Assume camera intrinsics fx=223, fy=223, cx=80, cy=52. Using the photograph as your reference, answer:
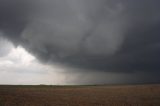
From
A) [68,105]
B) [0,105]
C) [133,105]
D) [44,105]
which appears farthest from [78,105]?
[0,105]

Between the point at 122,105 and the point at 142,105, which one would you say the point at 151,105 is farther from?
the point at 122,105

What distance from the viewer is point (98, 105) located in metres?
40.3

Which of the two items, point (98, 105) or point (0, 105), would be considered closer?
point (0, 105)

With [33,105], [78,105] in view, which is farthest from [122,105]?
[33,105]

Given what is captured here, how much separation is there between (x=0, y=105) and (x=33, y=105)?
5.41 m

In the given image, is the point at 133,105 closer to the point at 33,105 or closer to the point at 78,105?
the point at 78,105

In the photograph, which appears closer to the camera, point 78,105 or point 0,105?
point 0,105

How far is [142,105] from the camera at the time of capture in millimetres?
40875

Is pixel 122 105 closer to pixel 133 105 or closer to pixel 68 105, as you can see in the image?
pixel 133 105

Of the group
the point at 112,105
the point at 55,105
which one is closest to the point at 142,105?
the point at 112,105

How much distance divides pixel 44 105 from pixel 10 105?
5.80 m

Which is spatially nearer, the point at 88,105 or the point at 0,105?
the point at 0,105

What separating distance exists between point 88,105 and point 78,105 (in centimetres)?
182

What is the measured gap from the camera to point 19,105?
38500mm
